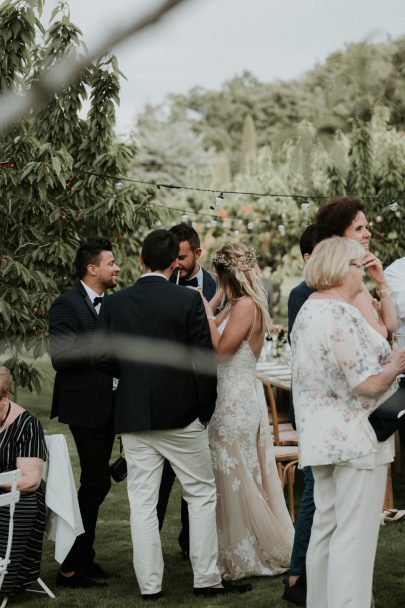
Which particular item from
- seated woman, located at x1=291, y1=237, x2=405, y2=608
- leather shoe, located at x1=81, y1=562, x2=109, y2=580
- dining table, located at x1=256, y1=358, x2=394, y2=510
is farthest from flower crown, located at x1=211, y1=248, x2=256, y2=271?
dining table, located at x1=256, y1=358, x2=394, y2=510

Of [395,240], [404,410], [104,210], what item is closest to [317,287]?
[404,410]

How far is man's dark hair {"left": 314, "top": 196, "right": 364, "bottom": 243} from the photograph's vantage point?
3207 millimetres

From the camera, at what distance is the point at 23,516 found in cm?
374

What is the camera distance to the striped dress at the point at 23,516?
371cm

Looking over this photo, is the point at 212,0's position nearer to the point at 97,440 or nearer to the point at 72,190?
the point at 97,440

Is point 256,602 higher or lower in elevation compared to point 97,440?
lower

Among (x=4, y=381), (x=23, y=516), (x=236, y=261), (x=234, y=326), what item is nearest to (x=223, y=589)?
(x=23, y=516)

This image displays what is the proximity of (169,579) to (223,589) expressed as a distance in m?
0.35

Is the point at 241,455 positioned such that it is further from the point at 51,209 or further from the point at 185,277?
the point at 51,209

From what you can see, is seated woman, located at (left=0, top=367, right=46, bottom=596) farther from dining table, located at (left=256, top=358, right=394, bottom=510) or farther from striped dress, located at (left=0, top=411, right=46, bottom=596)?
dining table, located at (left=256, top=358, right=394, bottom=510)

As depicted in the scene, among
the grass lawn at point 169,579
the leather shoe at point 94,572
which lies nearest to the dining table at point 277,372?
the grass lawn at point 169,579

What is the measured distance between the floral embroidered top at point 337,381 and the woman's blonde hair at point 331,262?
0.07 meters

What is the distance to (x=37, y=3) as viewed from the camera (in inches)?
31.8

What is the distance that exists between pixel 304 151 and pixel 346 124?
6 cm
